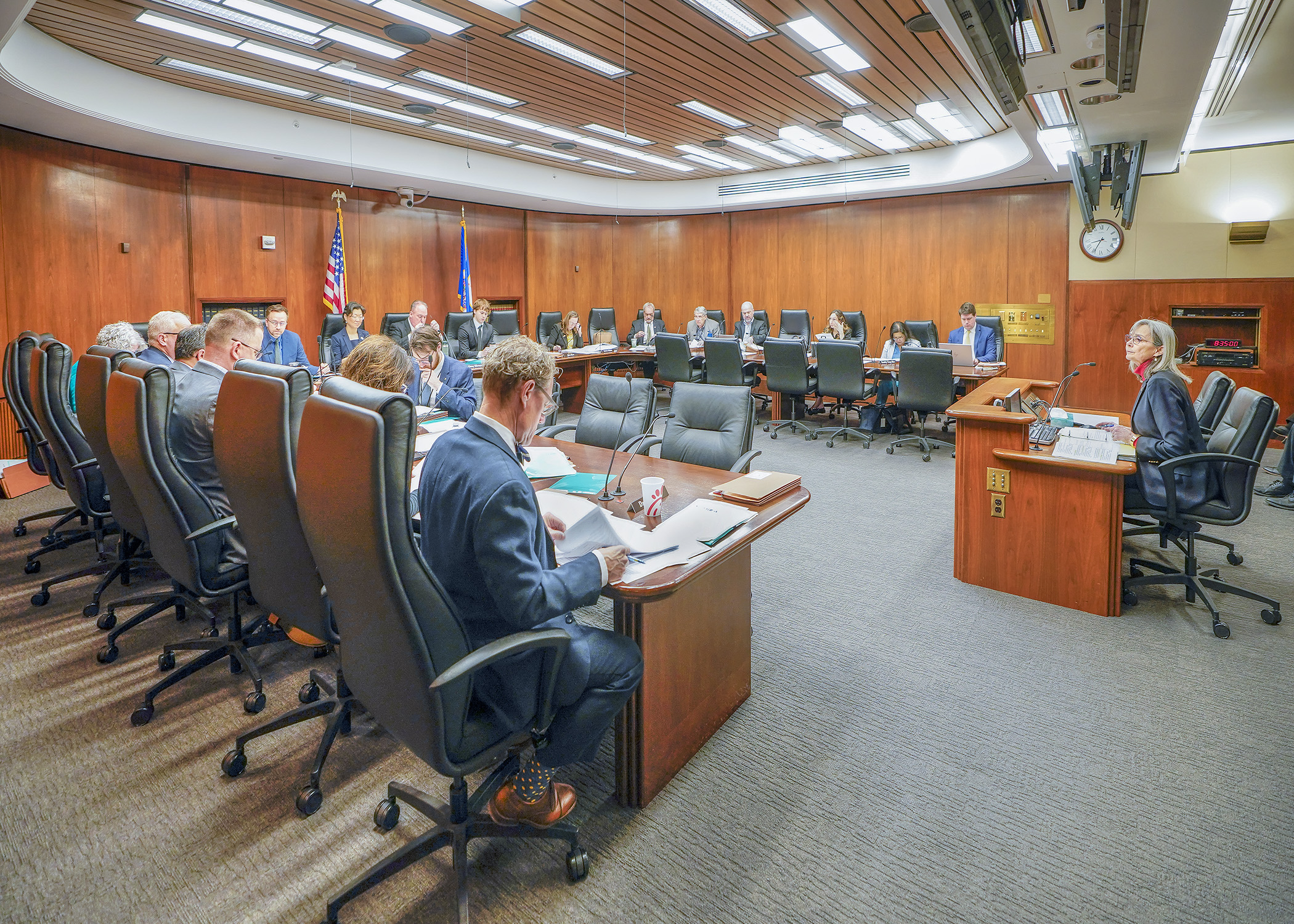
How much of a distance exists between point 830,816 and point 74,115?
718 cm

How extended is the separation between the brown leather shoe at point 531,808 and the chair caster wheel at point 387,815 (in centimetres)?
29

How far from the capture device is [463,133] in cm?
801

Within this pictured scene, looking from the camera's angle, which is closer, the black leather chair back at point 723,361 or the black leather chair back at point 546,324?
the black leather chair back at point 723,361

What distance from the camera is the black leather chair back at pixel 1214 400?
380 centimetres

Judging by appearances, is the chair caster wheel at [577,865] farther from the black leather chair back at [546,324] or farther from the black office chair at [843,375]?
the black leather chair back at [546,324]

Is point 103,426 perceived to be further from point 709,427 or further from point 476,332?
point 476,332

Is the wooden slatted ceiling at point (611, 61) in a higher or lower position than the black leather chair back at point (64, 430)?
higher

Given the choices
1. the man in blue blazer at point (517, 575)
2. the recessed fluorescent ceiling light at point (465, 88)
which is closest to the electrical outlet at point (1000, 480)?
the man in blue blazer at point (517, 575)

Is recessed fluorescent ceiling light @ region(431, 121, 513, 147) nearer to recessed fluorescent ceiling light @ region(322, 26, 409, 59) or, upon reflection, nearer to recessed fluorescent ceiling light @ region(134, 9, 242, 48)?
recessed fluorescent ceiling light @ region(322, 26, 409, 59)

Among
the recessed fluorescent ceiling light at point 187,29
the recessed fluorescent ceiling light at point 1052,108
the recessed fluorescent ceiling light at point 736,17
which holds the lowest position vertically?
the recessed fluorescent ceiling light at point 1052,108

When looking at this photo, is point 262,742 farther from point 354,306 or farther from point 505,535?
point 354,306

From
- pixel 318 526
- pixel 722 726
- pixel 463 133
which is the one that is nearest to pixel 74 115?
pixel 463 133

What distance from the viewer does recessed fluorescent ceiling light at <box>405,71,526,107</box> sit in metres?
5.88

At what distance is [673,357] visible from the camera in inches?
332
